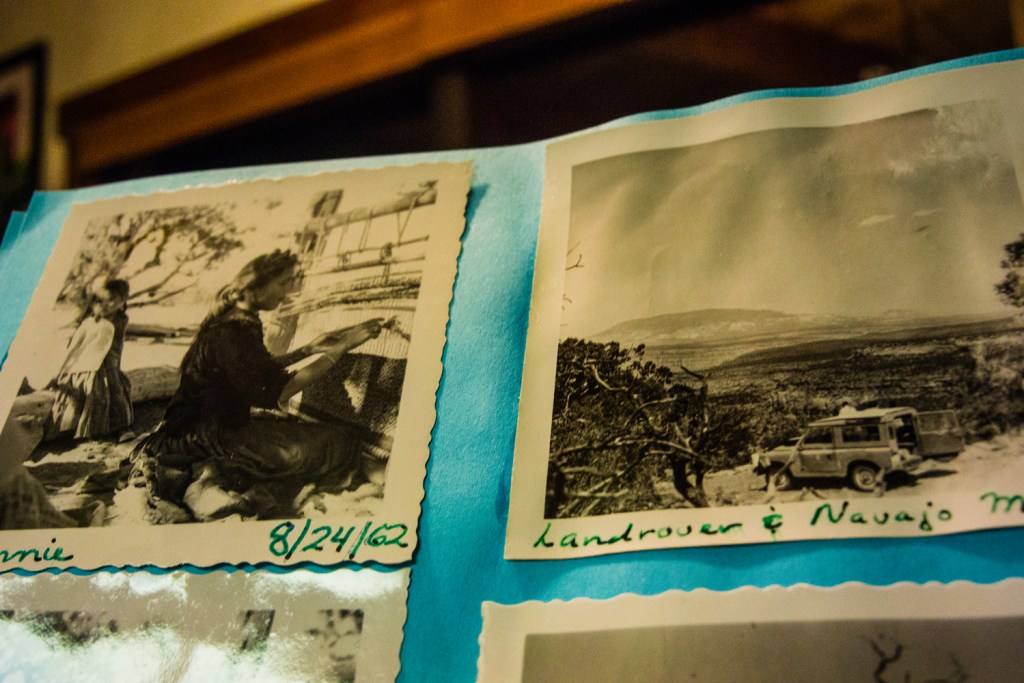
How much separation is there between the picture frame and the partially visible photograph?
102 cm

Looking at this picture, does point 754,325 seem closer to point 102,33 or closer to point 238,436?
point 238,436

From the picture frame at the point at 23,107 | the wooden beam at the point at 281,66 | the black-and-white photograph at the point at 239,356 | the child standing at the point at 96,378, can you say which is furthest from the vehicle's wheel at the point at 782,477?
the picture frame at the point at 23,107

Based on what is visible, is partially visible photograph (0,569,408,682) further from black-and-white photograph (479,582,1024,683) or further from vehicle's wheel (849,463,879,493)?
vehicle's wheel (849,463,879,493)

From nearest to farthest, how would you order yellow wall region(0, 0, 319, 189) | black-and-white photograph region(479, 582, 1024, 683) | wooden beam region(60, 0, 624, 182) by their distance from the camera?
1. black-and-white photograph region(479, 582, 1024, 683)
2. wooden beam region(60, 0, 624, 182)
3. yellow wall region(0, 0, 319, 189)

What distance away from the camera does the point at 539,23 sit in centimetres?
86

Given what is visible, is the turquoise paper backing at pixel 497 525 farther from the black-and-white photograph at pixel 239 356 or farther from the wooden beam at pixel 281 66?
the wooden beam at pixel 281 66

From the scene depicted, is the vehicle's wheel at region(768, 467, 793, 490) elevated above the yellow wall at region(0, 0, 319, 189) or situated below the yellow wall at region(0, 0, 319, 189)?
below

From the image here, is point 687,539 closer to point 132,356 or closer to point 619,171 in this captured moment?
point 619,171

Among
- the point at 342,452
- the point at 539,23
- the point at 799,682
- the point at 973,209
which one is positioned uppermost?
the point at 539,23

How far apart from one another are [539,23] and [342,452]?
1.74ft

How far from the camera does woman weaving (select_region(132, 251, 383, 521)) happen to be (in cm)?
51

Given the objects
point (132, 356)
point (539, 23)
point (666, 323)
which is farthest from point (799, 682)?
point (539, 23)

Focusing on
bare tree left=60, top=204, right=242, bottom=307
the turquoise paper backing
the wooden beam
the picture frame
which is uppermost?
the picture frame

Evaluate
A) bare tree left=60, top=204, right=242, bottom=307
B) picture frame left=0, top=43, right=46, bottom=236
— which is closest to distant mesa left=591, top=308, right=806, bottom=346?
bare tree left=60, top=204, right=242, bottom=307
